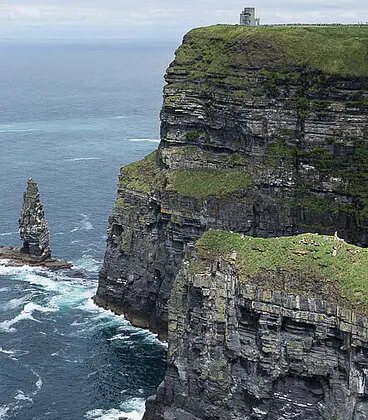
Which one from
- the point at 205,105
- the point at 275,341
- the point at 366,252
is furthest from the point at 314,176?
the point at 275,341

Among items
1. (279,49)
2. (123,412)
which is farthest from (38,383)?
(279,49)

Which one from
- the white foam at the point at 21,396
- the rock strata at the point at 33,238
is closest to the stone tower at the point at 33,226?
the rock strata at the point at 33,238

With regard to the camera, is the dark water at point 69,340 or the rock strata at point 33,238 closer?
the dark water at point 69,340

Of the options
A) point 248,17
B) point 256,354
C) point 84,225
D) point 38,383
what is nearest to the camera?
point 256,354

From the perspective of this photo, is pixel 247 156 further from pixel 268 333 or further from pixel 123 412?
pixel 268 333

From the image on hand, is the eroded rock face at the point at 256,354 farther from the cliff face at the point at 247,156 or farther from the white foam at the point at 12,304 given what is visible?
the white foam at the point at 12,304

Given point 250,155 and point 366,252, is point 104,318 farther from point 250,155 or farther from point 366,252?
point 366,252
